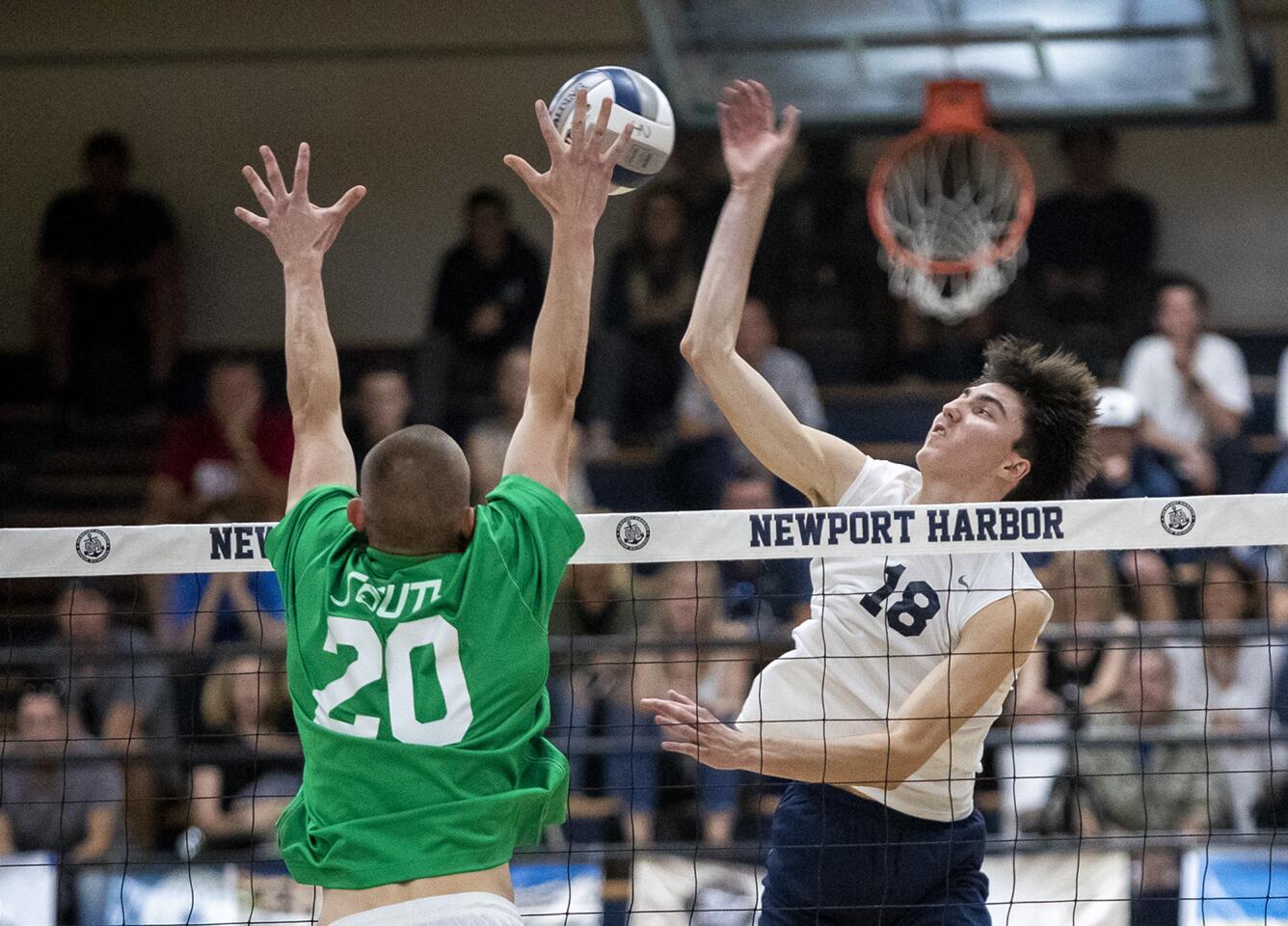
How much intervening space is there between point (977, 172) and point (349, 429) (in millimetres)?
4286

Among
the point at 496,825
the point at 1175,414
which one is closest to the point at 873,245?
the point at 1175,414

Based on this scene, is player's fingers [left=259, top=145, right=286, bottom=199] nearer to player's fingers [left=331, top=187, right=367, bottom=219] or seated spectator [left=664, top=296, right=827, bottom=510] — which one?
player's fingers [left=331, top=187, right=367, bottom=219]

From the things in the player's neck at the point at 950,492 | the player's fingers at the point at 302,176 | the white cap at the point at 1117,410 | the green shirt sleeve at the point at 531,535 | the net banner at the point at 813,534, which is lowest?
the green shirt sleeve at the point at 531,535

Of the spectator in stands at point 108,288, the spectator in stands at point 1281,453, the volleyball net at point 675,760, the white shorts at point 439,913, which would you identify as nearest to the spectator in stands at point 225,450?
the volleyball net at point 675,760

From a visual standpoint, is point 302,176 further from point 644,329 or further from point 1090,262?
point 1090,262

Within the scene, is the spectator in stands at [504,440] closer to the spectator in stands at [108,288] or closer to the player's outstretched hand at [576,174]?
the spectator in stands at [108,288]

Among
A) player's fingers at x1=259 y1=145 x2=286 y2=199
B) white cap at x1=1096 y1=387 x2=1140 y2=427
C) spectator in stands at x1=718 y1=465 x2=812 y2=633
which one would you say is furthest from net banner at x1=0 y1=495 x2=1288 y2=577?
white cap at x1=1096 y1=387 x2=1140 y2=427

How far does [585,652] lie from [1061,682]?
2.33m

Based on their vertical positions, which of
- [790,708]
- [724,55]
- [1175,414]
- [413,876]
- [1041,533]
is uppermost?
[724,55]

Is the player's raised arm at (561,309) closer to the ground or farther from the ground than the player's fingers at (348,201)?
closer to the ground

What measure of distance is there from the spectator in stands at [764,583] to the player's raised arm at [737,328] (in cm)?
358

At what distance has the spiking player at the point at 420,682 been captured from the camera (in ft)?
11.4

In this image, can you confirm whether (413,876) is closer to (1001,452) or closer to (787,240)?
(1001,452)

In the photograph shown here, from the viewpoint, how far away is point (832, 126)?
36.7 feet
